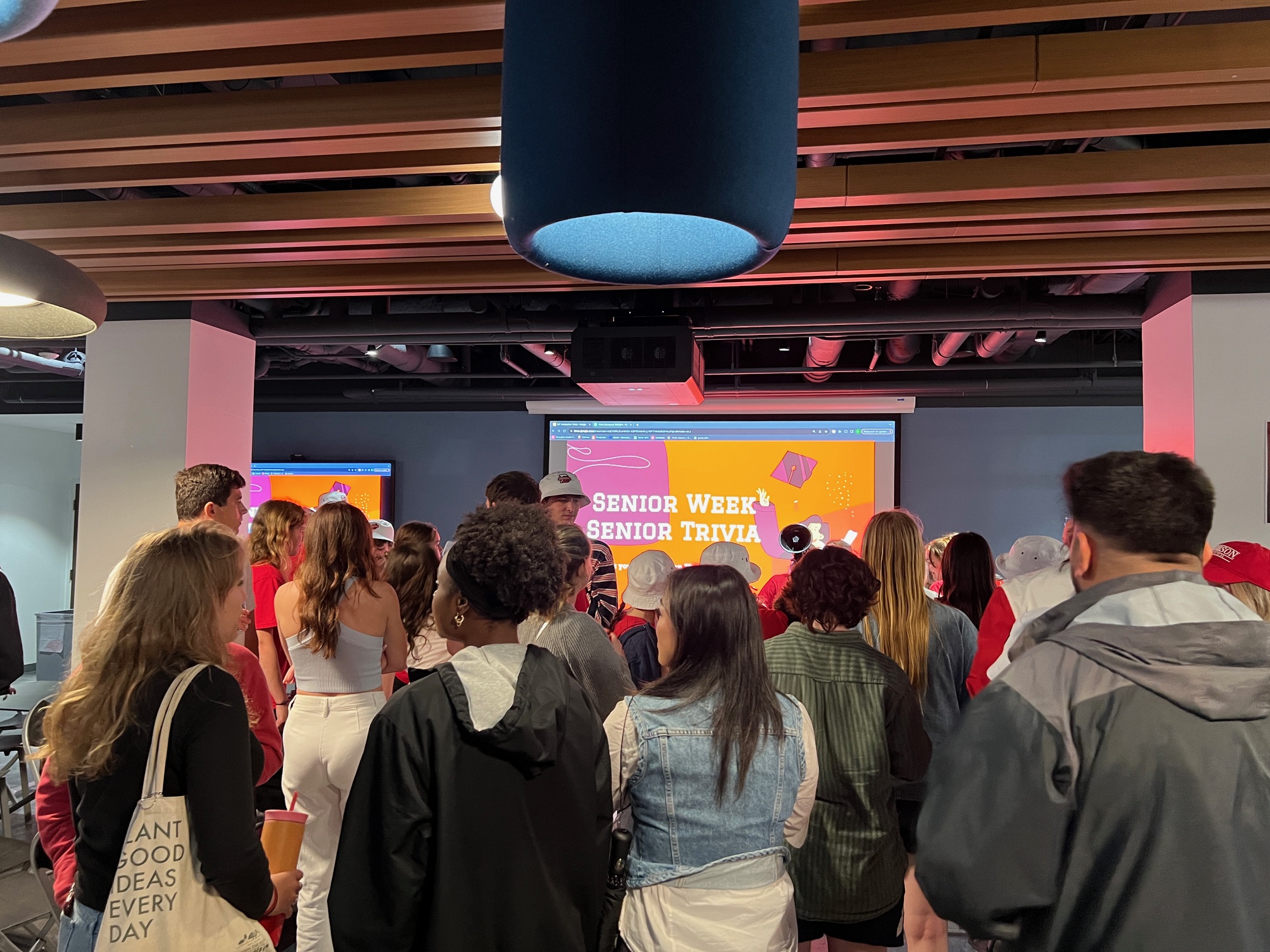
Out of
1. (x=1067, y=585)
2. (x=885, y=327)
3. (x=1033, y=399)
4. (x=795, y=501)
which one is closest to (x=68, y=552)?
(x=795, y=501)

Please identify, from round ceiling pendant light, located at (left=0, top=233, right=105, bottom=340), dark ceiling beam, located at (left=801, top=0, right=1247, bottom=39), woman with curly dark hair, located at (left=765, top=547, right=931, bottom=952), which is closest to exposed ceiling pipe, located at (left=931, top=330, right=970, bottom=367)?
dark ceiling beam, located at (left=801, top=0, right=1247, bottom=39)

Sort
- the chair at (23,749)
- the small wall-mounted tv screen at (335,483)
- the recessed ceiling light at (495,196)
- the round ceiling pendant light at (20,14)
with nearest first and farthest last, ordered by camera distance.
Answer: the round ceiling pendant light at (20,14) < the chair at (23,749) < the recessed ceiling light at (495,196) < the small wall-mounted tv screen at (335,483)

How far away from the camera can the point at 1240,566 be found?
2.31 m

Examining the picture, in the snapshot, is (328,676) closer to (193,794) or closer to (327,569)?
(327,569)

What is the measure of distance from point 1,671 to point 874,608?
9.70 ft

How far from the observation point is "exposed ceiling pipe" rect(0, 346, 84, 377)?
7086 millimetres

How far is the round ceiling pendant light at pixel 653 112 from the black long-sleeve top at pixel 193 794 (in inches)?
38.3

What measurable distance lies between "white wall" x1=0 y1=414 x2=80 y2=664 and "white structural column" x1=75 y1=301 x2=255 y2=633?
5795 millimetres

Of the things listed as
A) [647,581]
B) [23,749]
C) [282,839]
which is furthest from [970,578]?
[23,749]

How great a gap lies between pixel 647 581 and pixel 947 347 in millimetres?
4115

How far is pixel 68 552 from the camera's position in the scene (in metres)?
11.1

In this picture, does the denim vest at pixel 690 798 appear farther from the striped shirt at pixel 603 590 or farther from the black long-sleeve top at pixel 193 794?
the striped shirt at pixel 603 590

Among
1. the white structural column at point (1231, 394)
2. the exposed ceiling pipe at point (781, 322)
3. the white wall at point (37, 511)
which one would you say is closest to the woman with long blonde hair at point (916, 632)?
the white structural column at point (1231, 394)

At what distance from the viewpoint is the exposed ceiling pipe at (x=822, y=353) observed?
607 cm
